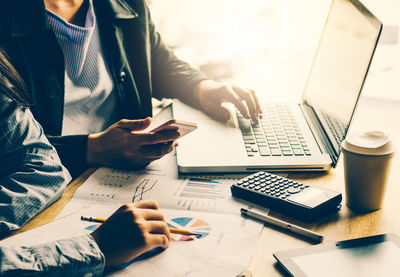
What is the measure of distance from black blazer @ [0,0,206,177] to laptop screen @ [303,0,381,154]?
39 centimetres

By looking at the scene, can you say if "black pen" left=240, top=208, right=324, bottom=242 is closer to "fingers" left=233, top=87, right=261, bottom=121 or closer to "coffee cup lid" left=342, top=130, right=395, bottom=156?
"coffee cup lid" left=342, top=130, right=395, bottom=156

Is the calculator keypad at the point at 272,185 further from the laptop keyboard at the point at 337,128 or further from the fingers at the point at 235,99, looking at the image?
the fingers at the point at 235,99

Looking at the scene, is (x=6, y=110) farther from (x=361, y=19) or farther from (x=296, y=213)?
(x=361, y=19)

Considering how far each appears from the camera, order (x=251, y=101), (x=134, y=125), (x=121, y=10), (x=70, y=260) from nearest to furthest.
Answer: (x=70, y=260), (x=134, y=125), (x=251, y=101), (x=121, y=10)

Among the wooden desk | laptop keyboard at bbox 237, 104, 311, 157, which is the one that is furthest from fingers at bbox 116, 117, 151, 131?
laptop keyboard at bbox 237, 104, 311, 157

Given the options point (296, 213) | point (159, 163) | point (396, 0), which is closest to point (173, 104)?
point (159, 163)

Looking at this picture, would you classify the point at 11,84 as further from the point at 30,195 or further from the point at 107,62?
the point at 107,62

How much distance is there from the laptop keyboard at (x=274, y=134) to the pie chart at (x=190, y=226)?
0.24 m

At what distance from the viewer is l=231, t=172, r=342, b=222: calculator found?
2.18ft

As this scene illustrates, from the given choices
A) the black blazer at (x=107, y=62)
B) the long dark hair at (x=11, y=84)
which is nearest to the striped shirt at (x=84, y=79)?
the black blazer at (x=107, y=62)

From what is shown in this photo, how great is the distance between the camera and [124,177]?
33.2 inches

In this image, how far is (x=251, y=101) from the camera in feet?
3.51

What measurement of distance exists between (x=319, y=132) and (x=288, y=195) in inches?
11.6

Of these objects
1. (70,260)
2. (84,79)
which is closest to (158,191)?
(70,260)
